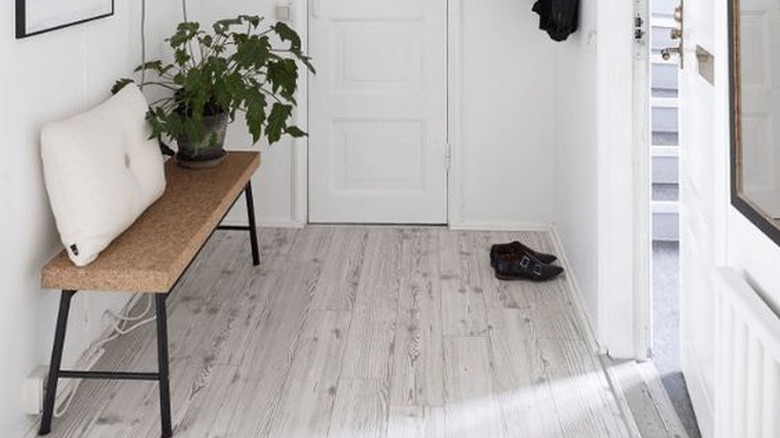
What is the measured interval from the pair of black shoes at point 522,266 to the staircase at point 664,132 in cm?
67

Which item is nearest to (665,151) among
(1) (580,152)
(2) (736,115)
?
(1) (580,152)

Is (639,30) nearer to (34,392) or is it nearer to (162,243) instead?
(162,243)

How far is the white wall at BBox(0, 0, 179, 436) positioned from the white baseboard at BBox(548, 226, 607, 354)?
174 cm

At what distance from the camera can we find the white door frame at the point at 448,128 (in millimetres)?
4746

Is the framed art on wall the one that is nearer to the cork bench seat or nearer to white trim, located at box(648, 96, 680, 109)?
the cork bench seat

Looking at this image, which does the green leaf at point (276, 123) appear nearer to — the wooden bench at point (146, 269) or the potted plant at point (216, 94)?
the potted plant at point (216, 94)

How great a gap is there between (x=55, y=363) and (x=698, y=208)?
1831mm

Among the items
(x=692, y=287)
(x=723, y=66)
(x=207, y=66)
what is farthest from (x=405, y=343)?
(x=723, y=66)

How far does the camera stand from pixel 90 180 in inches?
105

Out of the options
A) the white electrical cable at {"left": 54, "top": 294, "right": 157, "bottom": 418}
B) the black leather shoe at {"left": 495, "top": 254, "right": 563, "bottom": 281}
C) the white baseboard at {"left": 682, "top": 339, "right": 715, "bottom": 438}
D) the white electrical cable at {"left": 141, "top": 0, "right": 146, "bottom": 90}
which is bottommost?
the white baseboard at {"left": 682, "top": 339, "right": 715, "bottom": 438}

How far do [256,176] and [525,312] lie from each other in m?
1.79

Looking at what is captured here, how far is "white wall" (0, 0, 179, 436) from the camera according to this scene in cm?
249

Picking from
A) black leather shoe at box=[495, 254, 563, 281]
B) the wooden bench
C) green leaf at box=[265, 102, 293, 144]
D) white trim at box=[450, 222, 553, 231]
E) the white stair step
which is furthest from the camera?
white trim at box=[450, 222, 553, 231]

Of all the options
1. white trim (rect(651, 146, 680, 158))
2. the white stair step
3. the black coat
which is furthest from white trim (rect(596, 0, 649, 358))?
the white stair step
